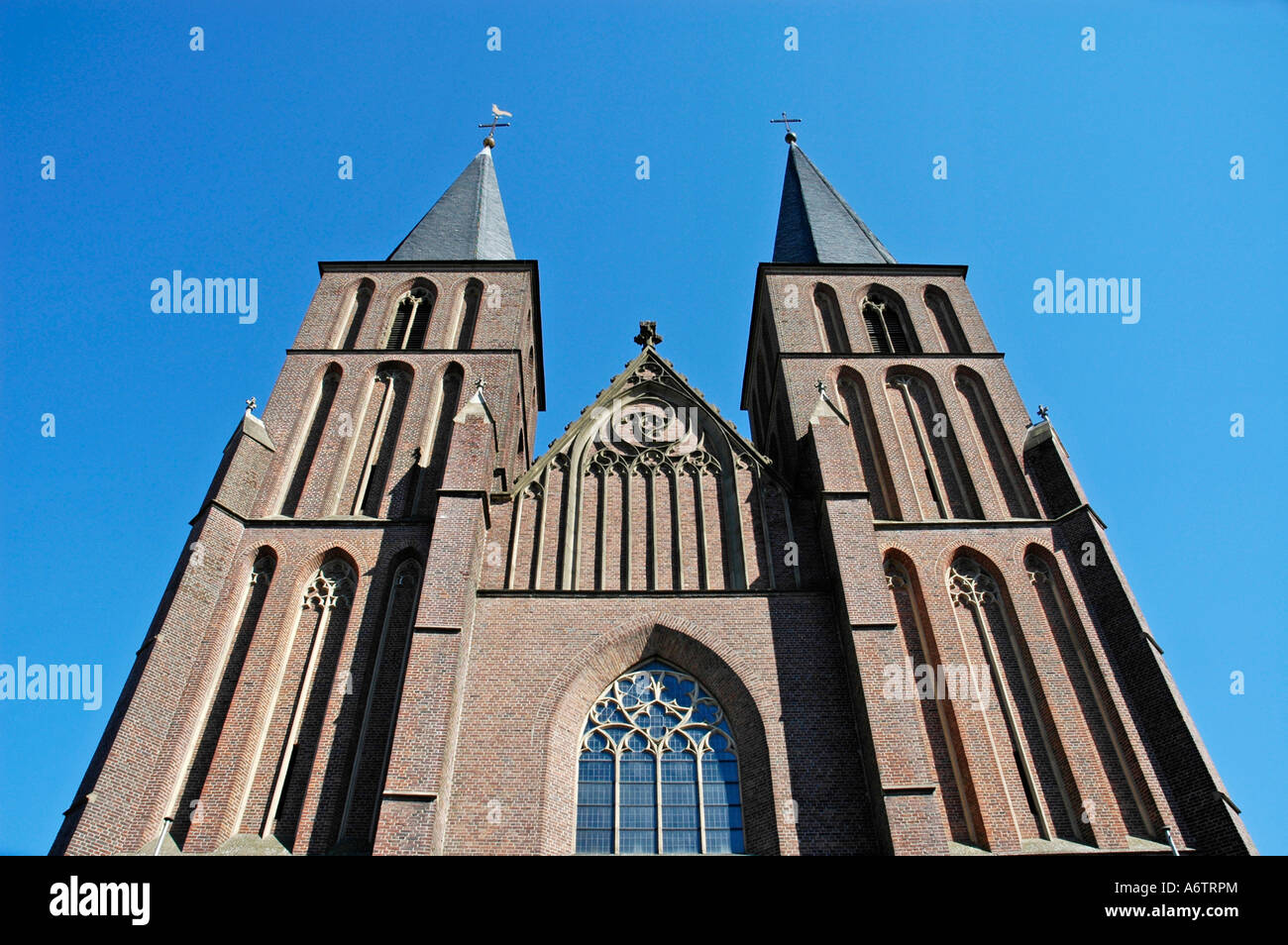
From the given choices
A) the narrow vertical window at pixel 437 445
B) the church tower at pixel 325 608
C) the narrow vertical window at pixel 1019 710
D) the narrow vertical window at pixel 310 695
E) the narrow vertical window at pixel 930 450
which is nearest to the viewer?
the church tower at pixel 325 608

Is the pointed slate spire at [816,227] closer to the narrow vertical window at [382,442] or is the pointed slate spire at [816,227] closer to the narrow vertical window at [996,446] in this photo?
the narrow vertical window at [996,446]

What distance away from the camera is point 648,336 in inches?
982

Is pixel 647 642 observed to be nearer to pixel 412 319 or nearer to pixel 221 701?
pixel 221 701

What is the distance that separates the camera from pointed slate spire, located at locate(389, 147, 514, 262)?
2878 centimetres

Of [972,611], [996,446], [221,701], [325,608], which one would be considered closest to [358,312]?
[325,608]

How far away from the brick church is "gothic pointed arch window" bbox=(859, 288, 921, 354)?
1.53m

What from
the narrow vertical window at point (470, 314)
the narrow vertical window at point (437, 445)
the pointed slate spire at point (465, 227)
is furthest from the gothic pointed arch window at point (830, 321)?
the pointed slate spire at point (465, 227)

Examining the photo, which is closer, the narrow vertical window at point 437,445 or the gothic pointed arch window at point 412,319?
the narrow vertical window at point 437,445

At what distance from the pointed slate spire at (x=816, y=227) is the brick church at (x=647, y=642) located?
6.85 meters

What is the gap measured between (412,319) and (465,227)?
5.89m

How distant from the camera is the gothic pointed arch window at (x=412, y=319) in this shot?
2516 cm
